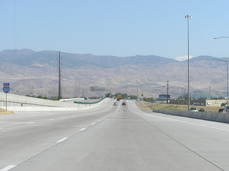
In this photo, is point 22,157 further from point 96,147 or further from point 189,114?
point 189,114

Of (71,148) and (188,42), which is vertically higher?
(188,42)

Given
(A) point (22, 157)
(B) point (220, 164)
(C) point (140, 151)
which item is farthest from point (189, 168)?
(A) point (22, 157)

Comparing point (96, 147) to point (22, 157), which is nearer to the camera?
point (22, 157)

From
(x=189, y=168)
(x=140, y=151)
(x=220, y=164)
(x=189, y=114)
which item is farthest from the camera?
(x=189, y=114)

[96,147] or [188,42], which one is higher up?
[188,42]

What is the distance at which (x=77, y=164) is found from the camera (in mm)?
11453

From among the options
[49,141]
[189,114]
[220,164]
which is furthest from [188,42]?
[220,164]

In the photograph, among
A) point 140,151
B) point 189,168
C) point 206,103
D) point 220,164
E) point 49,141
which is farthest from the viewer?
point 206,103

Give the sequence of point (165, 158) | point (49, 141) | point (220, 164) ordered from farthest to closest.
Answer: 1. point (49, 141)
2. point (165, 158)
3. point (220, 164)

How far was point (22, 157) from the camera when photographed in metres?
12.6

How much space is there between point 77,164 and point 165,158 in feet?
8.87

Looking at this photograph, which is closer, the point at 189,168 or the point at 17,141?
the point at 189,168

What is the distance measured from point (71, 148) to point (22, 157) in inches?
102

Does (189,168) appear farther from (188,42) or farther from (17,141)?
(188,42)
